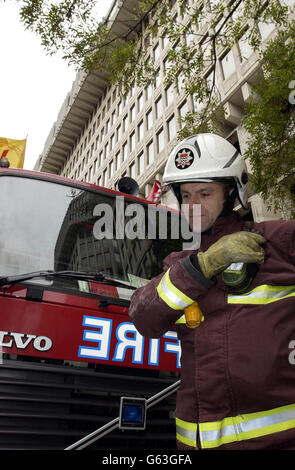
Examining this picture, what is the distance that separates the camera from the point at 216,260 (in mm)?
1188

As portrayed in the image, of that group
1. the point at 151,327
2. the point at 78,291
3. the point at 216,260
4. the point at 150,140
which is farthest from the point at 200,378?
the point at 150,140

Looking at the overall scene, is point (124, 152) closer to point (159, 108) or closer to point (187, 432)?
point (159, 108)

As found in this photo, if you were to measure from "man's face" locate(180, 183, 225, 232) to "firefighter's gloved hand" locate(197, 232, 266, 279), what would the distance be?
0.38 metres

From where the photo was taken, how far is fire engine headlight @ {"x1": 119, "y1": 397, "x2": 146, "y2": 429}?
1619mm

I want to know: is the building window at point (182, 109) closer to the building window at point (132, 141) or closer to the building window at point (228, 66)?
the building window at point (228, 66)

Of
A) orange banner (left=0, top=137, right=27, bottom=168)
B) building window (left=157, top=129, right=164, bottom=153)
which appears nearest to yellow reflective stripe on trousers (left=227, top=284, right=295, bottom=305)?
orange banner (left=0, top=137, right=27, bottom=168)

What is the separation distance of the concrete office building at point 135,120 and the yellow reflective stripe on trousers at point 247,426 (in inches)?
231

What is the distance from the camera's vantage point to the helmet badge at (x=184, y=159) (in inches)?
69.6

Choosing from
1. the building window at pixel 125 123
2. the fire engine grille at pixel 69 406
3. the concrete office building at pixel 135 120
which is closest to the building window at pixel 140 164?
the concrete office building at pixel 135 120

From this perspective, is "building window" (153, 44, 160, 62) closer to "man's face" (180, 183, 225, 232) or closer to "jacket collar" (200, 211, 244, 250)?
"man's face" (180, 183, 225, 232)

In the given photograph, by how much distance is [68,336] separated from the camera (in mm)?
1749

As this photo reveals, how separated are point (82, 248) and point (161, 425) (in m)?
1.25

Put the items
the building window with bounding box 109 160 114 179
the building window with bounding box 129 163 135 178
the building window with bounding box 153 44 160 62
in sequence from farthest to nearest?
the building window with bounding box 109 160 114 179, the building window with bounding box 129 163 135 178, the building window with bounding box 153 44 160 62

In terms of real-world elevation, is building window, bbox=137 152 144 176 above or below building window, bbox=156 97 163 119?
below
